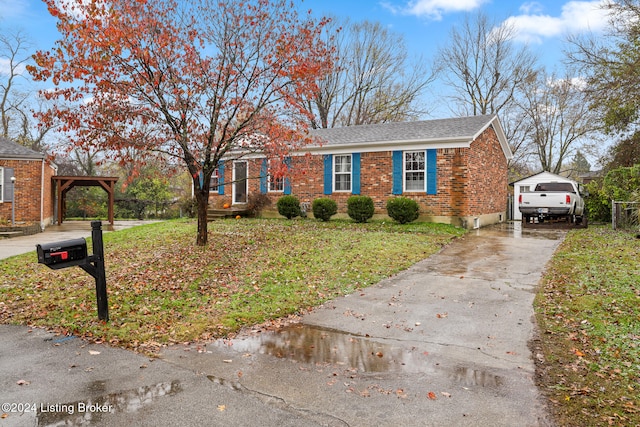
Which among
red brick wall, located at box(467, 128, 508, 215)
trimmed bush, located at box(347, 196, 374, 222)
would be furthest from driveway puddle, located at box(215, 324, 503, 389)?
red brick wall, located at box(467, 128, 508, 215)

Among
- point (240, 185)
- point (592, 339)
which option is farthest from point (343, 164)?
point (592, 339)

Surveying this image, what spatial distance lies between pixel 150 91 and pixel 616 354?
9445mm

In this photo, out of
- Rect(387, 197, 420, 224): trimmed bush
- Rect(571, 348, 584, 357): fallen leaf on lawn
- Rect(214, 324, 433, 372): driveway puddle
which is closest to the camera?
Rect(214, 324, 433, 372): driveway puddle

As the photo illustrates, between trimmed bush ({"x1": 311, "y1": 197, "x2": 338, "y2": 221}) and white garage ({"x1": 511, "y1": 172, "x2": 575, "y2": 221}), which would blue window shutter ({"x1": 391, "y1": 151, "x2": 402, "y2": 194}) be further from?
white garage ({"x1": 511, "y1": 172, "x2": 575, "y2": 221})

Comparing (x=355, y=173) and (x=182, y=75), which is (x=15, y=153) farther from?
(x=355, y=173)

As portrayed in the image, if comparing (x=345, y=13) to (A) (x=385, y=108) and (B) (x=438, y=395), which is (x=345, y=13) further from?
(B) (x=438, y=395)

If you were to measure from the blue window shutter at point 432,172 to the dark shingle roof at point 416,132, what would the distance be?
56cm

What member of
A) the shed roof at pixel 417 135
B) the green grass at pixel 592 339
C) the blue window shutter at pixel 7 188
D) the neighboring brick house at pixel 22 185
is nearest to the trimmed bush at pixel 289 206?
the shed roof at pixel 417 135

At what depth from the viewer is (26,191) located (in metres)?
17.6

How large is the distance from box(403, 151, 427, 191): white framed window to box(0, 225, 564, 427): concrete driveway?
9.72 meters

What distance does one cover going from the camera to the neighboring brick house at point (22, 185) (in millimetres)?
17141

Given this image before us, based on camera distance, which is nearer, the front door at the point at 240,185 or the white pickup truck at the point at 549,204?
the white pickup truck at the point at 549,204

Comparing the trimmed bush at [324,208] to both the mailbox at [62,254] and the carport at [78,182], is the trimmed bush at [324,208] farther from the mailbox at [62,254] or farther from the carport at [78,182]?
the mailbox at [62,254]

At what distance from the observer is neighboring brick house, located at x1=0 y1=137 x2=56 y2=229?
17.1 m
